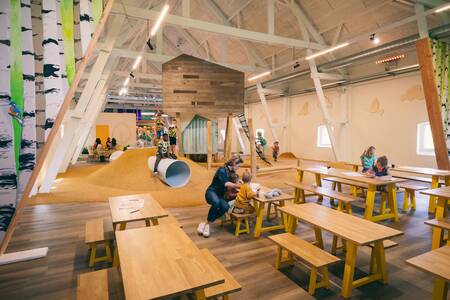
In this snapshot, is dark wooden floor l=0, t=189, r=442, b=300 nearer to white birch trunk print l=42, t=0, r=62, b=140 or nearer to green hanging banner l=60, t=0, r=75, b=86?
white birch trunk print l=42, t=0, r=62, b=140

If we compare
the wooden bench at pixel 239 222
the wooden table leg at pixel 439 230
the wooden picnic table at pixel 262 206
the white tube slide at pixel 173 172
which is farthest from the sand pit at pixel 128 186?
the wooden table leg at pixel 439 230

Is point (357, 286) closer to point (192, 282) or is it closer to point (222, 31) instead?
point (192, 282)

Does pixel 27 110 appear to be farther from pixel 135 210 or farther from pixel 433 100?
pixel 433 100

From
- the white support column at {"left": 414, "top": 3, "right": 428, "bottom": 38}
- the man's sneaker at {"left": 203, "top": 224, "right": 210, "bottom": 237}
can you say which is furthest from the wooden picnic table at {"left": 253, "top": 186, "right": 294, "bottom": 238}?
the white support column at {"left": 414, "top": 3, "right": 428, "bottom": 38}

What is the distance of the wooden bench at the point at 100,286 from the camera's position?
2049mm

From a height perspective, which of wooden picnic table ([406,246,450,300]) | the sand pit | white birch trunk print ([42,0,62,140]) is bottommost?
the sand pit

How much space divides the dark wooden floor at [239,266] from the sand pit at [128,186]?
4.93 ft

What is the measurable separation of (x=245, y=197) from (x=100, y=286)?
2.49 m

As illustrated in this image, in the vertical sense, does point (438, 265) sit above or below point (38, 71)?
below

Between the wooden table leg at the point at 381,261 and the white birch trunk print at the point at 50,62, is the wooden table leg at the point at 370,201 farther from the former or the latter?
the white birch trunk print at the point at 50,62

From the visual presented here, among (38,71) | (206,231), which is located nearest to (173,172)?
(206,231)

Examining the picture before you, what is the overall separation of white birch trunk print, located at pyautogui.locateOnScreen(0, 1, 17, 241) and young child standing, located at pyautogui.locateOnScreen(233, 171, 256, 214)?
288 cm

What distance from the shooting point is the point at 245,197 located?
4207 mm

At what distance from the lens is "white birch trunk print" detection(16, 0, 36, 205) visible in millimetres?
2615
